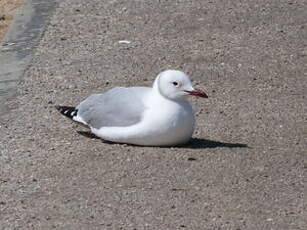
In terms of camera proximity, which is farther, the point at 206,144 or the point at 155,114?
the point at 206,144

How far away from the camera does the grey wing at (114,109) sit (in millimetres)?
6773

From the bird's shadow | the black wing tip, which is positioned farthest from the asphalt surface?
the black wing tip

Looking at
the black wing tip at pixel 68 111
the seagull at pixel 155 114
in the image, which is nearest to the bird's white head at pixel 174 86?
the seagull at pixel 155 114

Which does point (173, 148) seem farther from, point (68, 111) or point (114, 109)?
point (68, 111)

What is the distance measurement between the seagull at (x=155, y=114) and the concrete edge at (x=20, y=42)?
1.23 m

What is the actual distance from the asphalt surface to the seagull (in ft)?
0.30

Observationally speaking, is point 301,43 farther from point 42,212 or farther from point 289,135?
point 42,212

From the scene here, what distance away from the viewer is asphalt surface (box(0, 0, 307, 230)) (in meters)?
5.90

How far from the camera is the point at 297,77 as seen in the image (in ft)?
27.4

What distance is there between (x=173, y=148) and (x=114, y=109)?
0.46 m

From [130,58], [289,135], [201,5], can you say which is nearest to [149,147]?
[289,135]

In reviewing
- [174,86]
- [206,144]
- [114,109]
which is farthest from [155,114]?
[206,144]

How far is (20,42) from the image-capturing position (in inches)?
374

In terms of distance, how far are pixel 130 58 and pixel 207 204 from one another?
123 inches
